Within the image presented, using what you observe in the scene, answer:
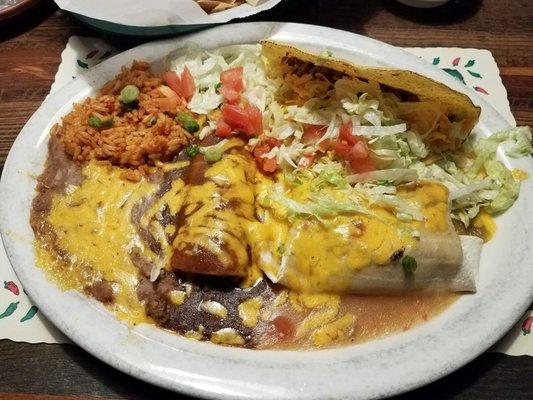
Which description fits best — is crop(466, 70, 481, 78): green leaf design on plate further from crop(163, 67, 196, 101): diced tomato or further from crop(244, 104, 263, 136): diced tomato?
crop(163, 67, 196, 101): diced tomato

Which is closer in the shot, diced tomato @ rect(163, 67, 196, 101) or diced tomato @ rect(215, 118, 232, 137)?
diced tomato @ rect(215, 118, 232, 137)

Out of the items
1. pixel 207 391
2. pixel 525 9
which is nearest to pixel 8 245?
pixel 207 391

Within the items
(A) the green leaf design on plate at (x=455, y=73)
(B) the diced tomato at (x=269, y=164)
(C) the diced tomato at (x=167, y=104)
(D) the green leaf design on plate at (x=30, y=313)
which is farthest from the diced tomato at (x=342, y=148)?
(D) the green leaf design on plate at (x=30, y=313)

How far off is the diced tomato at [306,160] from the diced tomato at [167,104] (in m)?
0.75

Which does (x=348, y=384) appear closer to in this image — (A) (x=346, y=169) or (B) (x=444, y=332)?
(B) (x=444, y=332)

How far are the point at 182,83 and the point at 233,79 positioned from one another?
0.28 m

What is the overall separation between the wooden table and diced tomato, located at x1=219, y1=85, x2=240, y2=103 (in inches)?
31.2

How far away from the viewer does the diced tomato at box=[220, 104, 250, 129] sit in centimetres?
283

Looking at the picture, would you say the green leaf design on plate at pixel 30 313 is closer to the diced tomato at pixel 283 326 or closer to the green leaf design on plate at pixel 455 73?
the diced tomato at pixel 283 326

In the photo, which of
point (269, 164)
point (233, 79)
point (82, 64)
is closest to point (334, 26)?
point (233, 79)

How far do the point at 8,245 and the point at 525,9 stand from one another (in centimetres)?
373

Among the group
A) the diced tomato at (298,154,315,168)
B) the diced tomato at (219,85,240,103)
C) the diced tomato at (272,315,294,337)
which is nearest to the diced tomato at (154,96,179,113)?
the diced tomato at (219,85,240,103)

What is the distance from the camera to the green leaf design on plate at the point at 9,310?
2.28 metres

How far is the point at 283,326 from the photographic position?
87.7 inches
